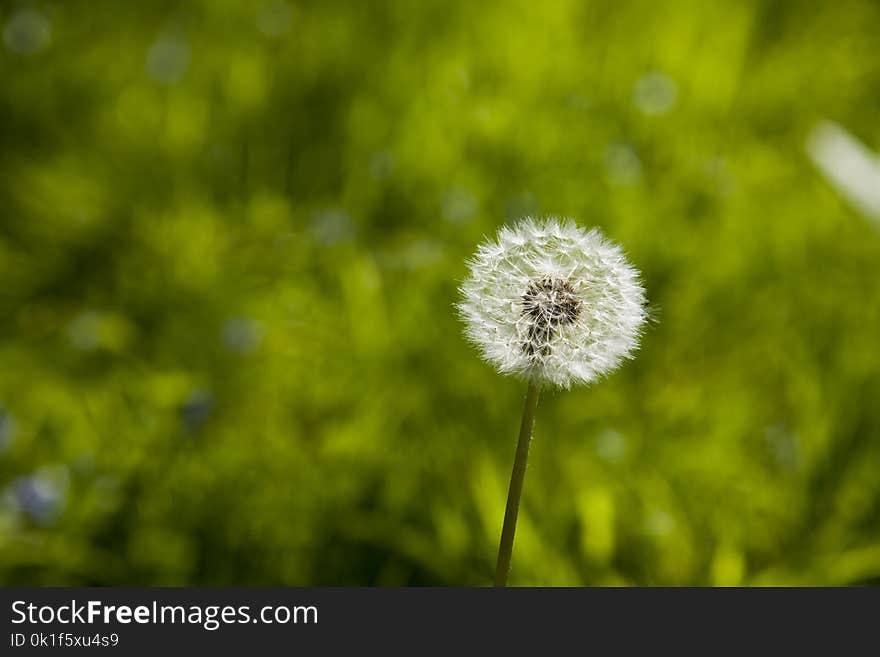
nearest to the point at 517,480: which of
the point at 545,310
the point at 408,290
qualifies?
the point at 545,310

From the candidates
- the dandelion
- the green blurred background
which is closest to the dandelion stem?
the dandelion

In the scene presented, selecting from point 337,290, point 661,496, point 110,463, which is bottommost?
point 661,496

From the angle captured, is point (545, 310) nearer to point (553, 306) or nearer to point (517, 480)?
point (553, 306)

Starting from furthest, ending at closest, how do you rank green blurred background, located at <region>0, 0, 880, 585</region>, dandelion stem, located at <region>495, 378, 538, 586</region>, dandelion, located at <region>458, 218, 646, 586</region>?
1. green blurred background, located at <region>0, 0, 880, 585</region>
2. dandelion, located at <region>458, 218, 646, 586</region>
3. dandelion stem, located at <region>495, 378, 538, 586</region>

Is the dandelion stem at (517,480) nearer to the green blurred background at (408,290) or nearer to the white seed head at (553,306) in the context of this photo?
the white seed head at (553,306)

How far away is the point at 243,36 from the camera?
2.11 meters

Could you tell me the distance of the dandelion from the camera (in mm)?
783

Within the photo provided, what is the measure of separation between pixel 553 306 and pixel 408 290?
0.94m

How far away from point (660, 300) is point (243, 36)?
115 cm

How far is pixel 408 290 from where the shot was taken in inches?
67.9

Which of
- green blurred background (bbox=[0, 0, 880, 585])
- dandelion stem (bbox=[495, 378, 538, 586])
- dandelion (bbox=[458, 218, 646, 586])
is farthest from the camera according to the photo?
green blurred background (bbox=[0, 0, 880, 585])

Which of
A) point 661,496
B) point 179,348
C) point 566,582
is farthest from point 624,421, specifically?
point 179,348

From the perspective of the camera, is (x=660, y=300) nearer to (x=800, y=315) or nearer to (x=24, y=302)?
(x=800, y=315)

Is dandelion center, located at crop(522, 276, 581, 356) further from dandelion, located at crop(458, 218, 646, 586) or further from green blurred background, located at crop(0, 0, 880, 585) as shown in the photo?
green blurred background, located at crop(0, 0, 880, 585)
